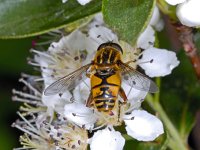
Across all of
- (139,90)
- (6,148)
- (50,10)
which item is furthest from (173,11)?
(6,148)

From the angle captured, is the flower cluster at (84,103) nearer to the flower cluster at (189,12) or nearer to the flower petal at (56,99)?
the flower petal at (56,99)

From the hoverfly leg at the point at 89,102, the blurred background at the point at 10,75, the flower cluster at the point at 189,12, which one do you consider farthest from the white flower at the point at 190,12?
the blurred background at the point at 10,75

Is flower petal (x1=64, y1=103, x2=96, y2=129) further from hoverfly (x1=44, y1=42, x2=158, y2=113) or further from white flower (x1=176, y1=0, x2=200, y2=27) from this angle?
white flower (x1=176, y1=0, x2=200, y2=27)

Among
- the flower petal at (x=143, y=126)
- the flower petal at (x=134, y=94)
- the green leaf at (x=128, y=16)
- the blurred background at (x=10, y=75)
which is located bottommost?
the blurred background at (x=10, y=75)

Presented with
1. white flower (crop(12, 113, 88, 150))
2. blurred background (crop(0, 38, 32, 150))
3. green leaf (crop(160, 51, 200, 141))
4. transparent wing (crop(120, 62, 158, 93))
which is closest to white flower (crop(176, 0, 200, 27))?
transparent wing (crop(120, 62, 158, 93))

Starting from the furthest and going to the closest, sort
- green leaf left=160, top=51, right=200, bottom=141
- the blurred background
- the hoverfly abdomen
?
the blurred background < green leaf left=160, top=51, right=200, bottom=141 < the hoverfly abdomen

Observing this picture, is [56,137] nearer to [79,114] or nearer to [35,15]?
[79,114]
